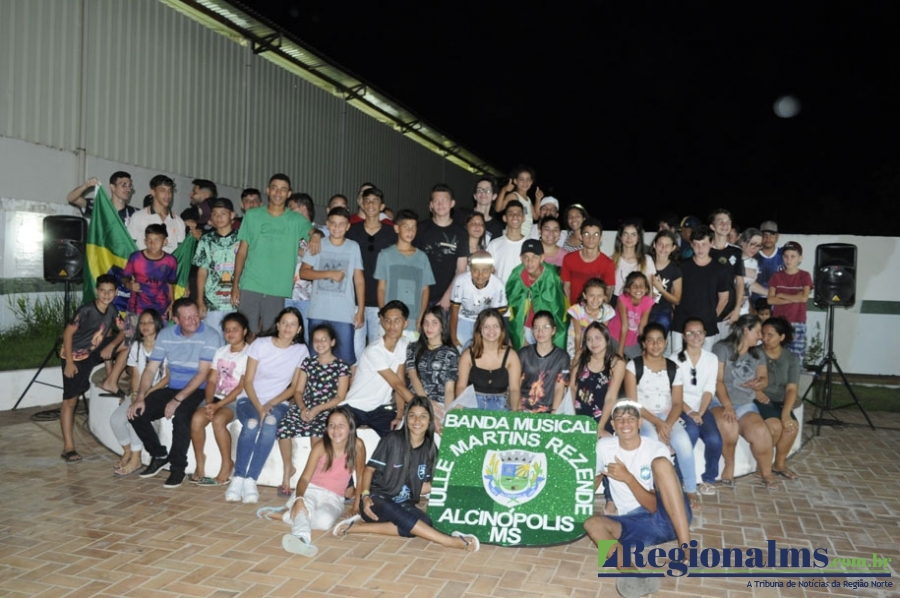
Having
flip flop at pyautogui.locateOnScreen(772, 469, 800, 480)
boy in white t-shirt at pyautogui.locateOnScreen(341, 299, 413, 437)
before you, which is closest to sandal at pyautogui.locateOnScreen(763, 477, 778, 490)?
flip flop at pyautogui.locateOnScreen(772, 469, 800, 480)

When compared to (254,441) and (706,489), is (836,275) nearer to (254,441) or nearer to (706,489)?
(706,489)

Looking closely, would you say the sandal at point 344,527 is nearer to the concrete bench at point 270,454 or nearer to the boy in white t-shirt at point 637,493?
the concrete bench at point 270,454

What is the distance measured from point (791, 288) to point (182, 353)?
7.49 m

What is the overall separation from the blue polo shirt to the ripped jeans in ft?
2.66

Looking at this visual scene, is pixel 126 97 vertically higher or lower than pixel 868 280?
higher

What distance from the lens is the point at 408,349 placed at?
21.2ft

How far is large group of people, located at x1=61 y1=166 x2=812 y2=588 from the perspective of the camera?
552 cm

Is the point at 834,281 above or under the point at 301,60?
under

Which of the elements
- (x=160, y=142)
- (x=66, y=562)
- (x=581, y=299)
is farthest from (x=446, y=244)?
(x=160, y=142)

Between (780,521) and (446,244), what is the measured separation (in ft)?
12.8

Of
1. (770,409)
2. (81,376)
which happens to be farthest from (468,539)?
(81,376)

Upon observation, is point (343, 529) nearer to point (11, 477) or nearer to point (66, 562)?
point (66, 562)

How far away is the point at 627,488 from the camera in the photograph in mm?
5113

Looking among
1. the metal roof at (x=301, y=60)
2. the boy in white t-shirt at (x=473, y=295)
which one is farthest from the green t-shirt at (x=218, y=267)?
the metal roof at (x=301, y=60)
